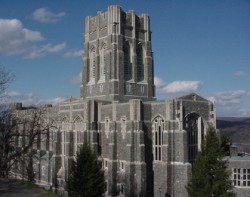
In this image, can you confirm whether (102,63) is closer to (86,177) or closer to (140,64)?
(140,64)

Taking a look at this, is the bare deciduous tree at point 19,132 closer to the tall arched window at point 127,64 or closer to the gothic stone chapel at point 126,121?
the gothic stone chapel at point 126,121

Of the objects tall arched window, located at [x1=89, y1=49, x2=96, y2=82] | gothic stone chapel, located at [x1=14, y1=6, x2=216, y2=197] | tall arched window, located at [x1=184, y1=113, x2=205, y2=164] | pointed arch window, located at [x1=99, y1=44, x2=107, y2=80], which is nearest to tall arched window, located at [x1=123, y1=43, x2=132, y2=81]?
gothic stone chapel, located at [x1=14, y1=6, x2=216, y2=197]

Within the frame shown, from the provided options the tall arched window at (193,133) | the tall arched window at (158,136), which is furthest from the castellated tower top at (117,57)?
the tall arched window at (193,133)

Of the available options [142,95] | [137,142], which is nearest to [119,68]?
[142,95]

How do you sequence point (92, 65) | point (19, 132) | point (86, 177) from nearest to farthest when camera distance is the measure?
1. point (86, 177)
2. point (92, 65)
3. point (19, 132)

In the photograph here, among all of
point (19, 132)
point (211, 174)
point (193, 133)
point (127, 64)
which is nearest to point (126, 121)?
point (193, 133)

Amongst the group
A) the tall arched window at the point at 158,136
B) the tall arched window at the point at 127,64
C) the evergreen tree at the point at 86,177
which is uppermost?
the tall arched window at the point at 127,64

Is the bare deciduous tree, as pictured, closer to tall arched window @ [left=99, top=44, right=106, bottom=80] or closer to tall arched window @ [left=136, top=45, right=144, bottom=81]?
tall arched window @ [left=99, top=44, right=106, bottom=80]

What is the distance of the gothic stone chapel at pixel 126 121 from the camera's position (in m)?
35.2

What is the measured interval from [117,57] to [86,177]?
17.1 meters

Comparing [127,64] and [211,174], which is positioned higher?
[127,64]

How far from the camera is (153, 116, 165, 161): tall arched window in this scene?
119 ft

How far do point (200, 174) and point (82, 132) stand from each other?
55.1 feet

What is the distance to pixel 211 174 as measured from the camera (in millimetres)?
27453
